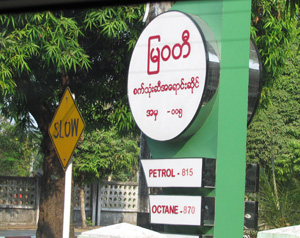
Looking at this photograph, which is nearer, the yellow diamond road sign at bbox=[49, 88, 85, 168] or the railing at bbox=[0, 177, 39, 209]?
the yellow diamond road sign at bbox=[49, 88, 85, 168]

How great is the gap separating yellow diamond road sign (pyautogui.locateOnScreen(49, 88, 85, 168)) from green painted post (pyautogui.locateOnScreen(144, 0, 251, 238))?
5.39ft

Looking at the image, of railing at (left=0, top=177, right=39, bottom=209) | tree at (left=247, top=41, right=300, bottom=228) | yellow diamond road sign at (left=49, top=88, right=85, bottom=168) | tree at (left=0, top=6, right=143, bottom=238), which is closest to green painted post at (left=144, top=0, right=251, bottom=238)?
yellow diamond road sign at (left=49, top=88, right=85, bottom=168)

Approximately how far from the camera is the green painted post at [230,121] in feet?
23.6

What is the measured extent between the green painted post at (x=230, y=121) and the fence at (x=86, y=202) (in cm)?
1260

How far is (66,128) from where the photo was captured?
745 cm

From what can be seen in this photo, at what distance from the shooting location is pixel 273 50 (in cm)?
1288

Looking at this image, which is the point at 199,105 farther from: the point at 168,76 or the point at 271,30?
the point at 271,30

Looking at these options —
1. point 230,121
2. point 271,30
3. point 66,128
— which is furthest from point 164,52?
point 271,30

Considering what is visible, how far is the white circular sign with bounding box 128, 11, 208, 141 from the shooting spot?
24.7ft

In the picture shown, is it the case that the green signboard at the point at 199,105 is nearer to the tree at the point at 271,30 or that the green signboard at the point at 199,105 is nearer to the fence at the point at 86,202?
the tree at the point at 271,30

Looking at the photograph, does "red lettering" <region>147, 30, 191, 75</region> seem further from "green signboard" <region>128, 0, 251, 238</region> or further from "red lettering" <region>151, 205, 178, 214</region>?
"red lettering" <region>151, 205, 178, 214</region>

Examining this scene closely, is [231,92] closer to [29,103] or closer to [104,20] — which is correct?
[104,20]

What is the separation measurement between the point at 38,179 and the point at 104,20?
876 cm

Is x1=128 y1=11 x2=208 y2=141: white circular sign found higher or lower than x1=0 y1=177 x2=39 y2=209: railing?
higher
